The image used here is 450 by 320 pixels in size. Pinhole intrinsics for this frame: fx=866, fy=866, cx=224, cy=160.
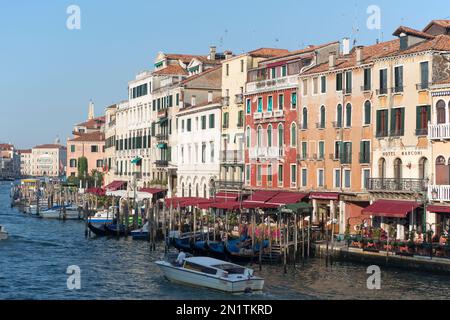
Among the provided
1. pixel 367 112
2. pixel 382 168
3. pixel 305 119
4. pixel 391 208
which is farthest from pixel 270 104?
pixel 391 208

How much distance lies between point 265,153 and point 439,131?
49.7ft

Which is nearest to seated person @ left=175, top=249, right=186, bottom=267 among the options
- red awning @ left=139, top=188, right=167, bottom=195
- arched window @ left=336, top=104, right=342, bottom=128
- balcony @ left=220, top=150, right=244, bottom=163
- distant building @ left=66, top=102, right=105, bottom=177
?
arched window @ left=336, top=104, right=342, bottom=128

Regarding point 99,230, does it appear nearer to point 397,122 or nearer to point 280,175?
point 280,175

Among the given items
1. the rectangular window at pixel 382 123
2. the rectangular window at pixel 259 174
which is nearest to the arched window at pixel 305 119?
the rectangular window at pixel 259 174

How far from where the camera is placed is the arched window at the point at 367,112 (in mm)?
43156

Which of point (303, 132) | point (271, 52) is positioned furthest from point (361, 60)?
point (271, 52)

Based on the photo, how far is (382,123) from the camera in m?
42.3

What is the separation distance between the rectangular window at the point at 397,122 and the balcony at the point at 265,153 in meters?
9.84

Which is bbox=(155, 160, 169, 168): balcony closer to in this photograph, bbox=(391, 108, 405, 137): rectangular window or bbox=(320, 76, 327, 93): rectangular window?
bbox=(320, 76, 327, 93): rectangular window

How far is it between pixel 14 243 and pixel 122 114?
1289 inches

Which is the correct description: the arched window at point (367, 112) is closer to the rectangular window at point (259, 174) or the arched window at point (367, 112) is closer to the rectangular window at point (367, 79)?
the rectangular window at point (367, 79)

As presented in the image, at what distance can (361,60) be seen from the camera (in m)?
43.9

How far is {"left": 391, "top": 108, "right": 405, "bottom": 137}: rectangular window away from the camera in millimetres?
40844

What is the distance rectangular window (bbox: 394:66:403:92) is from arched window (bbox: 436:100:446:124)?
2715 millimetres
